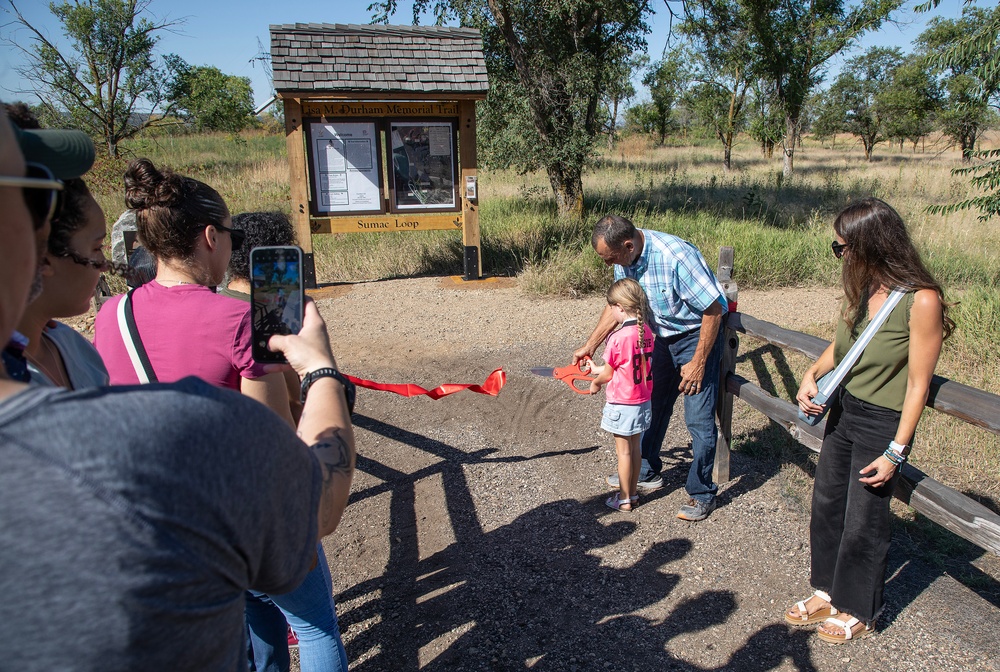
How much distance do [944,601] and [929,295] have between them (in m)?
1.65

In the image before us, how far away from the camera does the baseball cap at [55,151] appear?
107 centimetres

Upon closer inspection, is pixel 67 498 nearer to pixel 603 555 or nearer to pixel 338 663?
pixel 338 663

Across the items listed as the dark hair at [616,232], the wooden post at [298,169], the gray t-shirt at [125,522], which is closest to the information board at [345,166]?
the wooden post at [298,169]

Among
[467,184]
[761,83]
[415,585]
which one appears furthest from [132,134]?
[761,83]

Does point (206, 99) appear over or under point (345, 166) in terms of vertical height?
over

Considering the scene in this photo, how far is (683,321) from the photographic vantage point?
4.11m

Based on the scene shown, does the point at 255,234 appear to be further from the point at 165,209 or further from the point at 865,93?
the point at 865,93

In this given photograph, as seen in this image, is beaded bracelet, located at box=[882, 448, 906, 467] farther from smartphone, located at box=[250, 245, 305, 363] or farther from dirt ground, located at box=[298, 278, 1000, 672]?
smartphone, located at box=[250, 245, 305, 363]

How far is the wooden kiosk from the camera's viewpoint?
8.48 meters

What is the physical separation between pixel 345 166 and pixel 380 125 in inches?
27.8

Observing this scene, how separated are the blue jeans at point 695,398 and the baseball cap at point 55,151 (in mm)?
3518

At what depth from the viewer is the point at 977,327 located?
20.7ft

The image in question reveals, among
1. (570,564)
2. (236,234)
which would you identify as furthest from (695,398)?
(236,234)

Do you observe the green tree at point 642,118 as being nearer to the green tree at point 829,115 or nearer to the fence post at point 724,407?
the green tree at point 829,115
